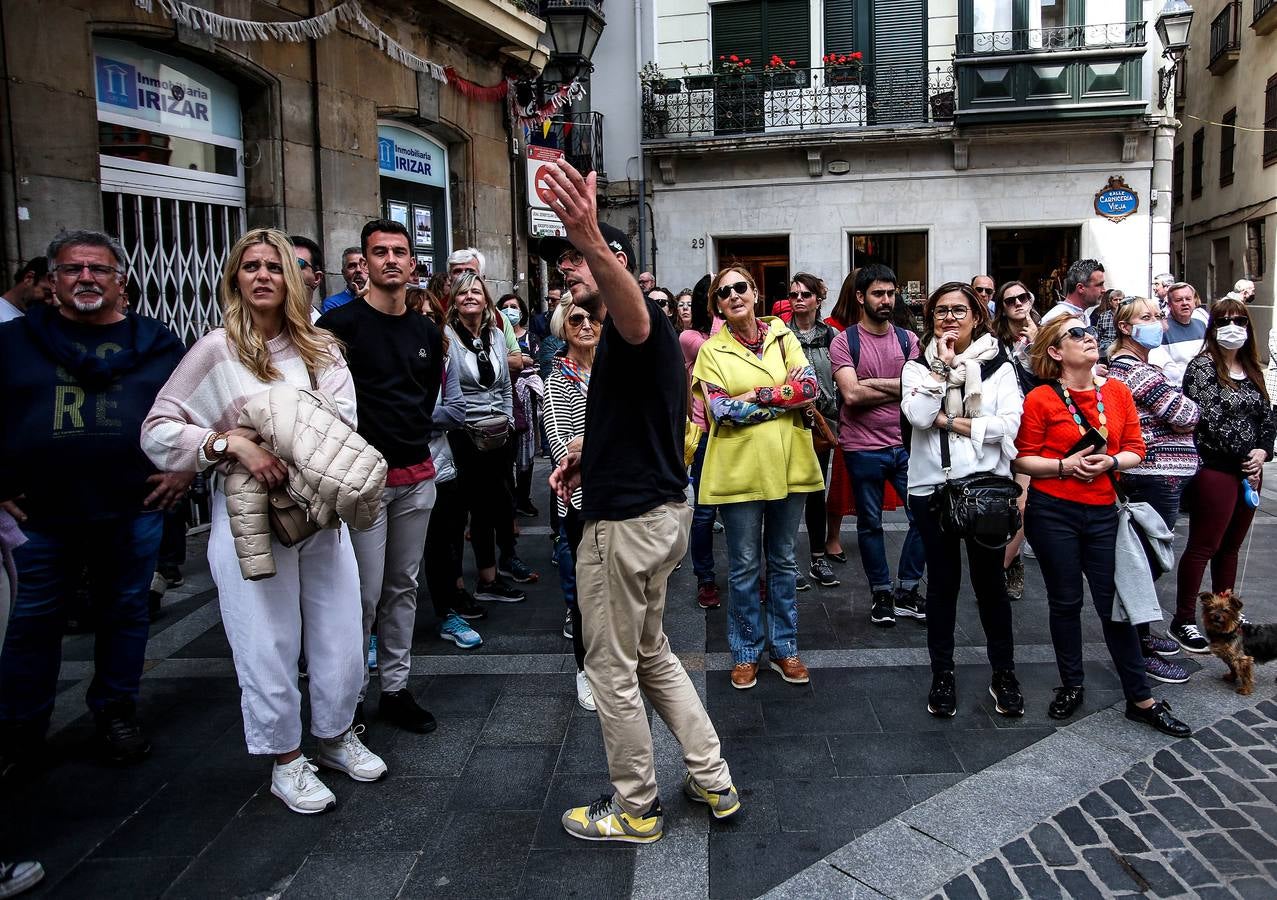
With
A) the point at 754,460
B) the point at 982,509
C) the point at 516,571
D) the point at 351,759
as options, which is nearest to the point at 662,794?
the point at 351,759

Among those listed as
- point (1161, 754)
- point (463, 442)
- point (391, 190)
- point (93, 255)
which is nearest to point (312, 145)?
point (391, 190)

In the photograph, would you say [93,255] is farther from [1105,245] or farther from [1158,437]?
[1105,245]

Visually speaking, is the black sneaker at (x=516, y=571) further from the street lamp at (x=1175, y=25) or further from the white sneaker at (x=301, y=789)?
the street lamp at (x=1175, y=25)

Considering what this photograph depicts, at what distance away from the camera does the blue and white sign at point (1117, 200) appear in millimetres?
18297

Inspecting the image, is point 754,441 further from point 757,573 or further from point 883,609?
point 883,609

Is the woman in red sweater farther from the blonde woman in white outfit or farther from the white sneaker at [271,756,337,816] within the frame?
the white sneaker at [271,756,337,816]

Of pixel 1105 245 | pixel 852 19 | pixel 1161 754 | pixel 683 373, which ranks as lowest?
pixel 1161 754

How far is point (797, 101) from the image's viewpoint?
63.2 feet

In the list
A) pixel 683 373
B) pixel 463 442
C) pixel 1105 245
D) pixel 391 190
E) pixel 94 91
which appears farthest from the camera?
pixel 1105 245

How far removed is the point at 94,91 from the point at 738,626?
609cm

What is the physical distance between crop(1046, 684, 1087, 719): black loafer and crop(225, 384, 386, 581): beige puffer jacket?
9.70ft

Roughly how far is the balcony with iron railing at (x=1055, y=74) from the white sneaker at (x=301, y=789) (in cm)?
1744

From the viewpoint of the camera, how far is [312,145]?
32.5 feet

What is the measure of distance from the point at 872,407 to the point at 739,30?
51.1 feet
